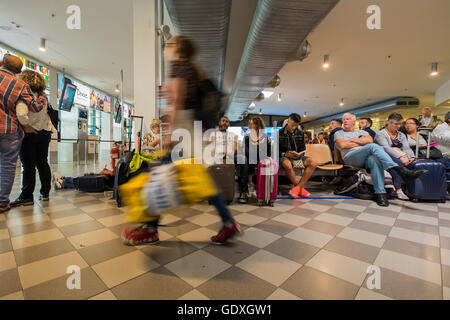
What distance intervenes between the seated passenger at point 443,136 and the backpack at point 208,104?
3826 mm

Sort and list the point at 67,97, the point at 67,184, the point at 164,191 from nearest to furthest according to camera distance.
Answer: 1. the point at 164,191
2. the point at 67,184
3. the point at 67,97

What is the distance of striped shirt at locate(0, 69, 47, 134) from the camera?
2.16 meters

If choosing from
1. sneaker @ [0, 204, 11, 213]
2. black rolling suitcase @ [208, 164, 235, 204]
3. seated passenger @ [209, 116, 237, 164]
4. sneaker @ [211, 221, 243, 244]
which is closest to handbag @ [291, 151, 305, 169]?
seated passenger @ [209, 116, 237, 164]

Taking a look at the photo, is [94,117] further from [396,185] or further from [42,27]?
[396,185]

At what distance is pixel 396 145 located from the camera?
3459mm

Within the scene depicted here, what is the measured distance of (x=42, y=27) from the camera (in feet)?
18.6

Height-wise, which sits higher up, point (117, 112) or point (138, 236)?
point (117, 112)

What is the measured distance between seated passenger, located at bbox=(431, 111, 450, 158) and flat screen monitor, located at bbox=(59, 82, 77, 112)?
11.6 m

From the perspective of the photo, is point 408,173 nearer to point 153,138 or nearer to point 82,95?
point 153,138

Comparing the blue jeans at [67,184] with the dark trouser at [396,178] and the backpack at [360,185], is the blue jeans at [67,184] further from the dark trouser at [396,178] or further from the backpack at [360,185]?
the dark trouser at [396,178]

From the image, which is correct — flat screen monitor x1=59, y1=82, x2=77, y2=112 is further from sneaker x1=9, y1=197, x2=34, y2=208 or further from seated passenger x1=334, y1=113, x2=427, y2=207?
seated passenger x1=334, y1=113, x2=427, y2=207

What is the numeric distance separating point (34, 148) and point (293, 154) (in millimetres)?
3523

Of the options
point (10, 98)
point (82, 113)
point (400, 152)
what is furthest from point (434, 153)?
point (82, 113)
